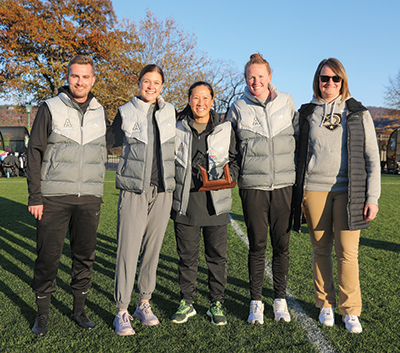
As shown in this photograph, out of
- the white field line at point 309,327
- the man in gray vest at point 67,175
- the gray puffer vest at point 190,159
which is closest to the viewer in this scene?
the white field line at point 309,327

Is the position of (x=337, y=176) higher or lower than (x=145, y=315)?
higher

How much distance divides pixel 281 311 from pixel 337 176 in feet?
4.15

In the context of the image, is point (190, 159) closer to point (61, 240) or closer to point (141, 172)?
point (141, 172)

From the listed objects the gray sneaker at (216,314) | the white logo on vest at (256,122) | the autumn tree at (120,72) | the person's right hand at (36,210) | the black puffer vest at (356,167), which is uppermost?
the autumn tree at (120,72)

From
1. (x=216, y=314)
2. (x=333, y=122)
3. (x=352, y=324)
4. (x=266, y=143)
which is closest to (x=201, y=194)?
(x=266, y=143)

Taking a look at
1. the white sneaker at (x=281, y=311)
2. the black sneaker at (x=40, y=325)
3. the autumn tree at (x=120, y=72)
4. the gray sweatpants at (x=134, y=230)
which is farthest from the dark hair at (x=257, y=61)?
the autumn tree at (x=120, y=72)

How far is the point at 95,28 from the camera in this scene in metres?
26.4

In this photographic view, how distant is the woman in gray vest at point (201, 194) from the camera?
117 inches

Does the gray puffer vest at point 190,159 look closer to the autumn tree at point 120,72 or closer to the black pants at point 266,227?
the black pants at point 266,227

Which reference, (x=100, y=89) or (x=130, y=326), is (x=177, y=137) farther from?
(x=100, y=89)

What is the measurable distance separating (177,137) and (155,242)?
3.07 ft

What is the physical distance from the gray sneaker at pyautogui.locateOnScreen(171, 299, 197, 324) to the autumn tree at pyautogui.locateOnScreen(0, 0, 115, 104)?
941 inches

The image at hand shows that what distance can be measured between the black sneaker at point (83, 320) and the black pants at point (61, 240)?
0.76 ft

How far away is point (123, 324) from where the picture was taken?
2.83 m
